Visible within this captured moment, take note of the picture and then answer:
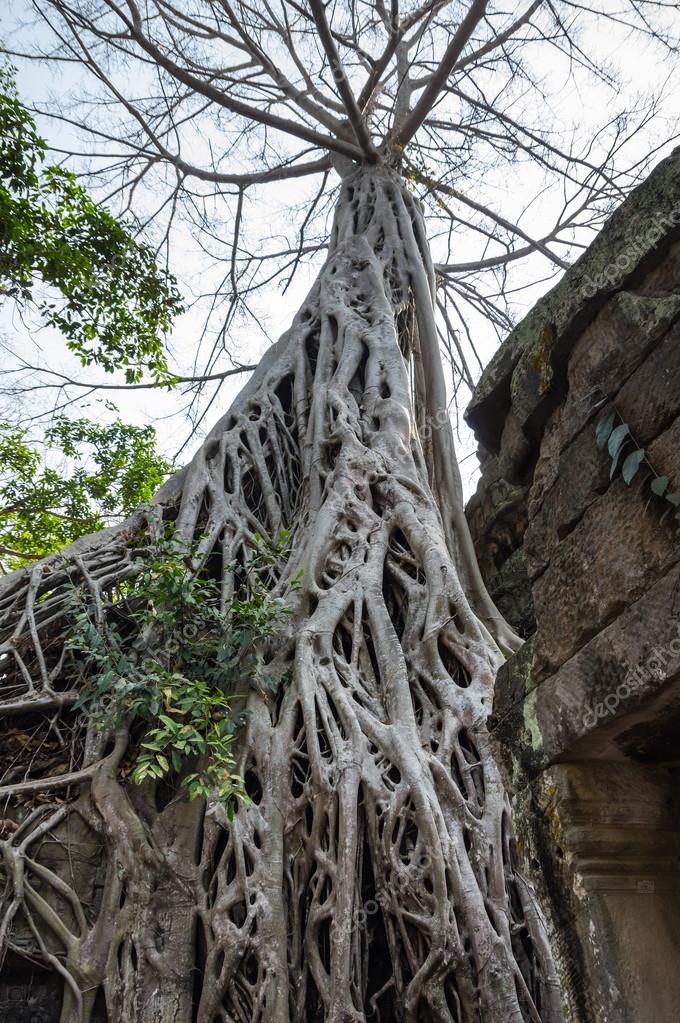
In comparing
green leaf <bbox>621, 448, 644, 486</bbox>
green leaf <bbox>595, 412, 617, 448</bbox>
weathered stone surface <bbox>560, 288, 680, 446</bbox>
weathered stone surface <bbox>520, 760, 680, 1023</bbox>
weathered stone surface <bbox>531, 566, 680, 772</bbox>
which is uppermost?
weathered stone surface <bbox>560, 288, 680, 446</bbox>

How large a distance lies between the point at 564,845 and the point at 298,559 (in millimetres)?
2278

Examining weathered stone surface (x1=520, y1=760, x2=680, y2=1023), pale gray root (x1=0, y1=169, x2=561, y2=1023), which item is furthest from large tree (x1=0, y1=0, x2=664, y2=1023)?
weathered stone surface (x1=520, y1=760, x2=680, y2=1023)

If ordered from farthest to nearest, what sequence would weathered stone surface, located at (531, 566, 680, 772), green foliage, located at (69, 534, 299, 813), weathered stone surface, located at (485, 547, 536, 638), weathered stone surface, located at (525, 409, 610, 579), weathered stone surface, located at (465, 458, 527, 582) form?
weathered stone surface, located at (465, 458, 527, 582) < weathered stone surface, located at (485, 547, 536, 638) < green foliage, located at (69, 534, 299, 813) < weathered stone surface, located at (525, 409, 610, 579) < weathered stone surface, located at (531, 566, 680, 772)

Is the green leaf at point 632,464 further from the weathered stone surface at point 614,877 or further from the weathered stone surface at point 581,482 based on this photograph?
the weathered stone surface at point 614,877

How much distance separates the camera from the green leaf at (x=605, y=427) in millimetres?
1224

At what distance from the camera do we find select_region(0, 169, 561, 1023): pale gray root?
7.39ft

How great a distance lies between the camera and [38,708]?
3217mm

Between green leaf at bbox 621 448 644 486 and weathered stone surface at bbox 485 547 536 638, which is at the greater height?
weathered stone surface at bbox 485 547 536 638

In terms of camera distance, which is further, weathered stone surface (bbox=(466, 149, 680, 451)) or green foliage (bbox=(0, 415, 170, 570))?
green foliage (bbox=(0, 415, 170, 570))

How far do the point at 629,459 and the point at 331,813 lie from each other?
5.78 ft

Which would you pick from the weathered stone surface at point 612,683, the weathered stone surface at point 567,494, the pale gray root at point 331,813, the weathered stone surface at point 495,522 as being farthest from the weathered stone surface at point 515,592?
the weathered stone surface at point 612,683

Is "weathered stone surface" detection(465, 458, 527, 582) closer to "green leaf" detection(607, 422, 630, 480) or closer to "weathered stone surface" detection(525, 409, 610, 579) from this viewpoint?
"weathered stone surface" detection(525, 409, 610, 579)

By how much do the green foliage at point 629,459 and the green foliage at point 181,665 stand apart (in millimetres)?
1824

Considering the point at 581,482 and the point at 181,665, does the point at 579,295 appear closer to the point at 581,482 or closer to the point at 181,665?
the point at 581,482
